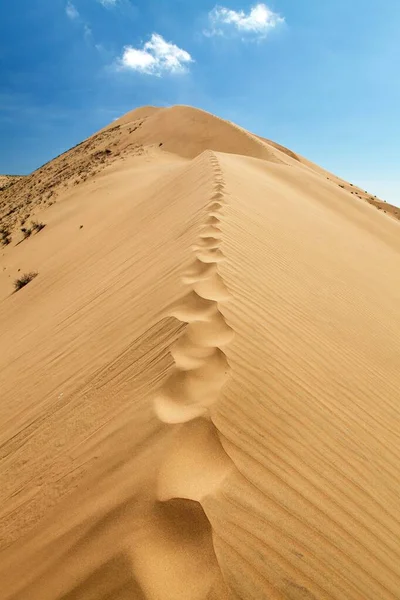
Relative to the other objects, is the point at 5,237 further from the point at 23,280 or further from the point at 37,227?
the point at 23,280

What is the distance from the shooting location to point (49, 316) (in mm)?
4734

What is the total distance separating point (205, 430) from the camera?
1.87 meters

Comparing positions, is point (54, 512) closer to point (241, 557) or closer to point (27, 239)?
point (241, 557)

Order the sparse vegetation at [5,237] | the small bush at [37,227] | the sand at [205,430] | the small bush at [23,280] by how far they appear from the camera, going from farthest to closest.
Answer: the sparse vegetation at [5,237]
the small bush at [37,227]
the small bush at [23,280]
the sand at [205,430]

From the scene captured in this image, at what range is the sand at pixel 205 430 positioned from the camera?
1.51 m

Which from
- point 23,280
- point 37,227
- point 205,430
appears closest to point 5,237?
point 37,227

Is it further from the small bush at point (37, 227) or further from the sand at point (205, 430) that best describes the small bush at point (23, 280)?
the small bush at point (37, 227)

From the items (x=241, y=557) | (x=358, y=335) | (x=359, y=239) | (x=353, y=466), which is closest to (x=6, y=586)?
(x=241, y=557)

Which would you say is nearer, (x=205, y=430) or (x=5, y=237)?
(x=205, y=430)

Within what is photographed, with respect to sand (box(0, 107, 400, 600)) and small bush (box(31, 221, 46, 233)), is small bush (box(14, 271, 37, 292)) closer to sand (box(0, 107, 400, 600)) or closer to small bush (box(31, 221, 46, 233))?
sand (box(0, 107, 400, 600))

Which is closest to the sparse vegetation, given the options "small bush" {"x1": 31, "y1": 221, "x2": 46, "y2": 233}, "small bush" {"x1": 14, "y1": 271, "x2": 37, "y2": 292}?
"small bush" {"x1": 31, "y1": 221, "x2": 46, "y2": 233}

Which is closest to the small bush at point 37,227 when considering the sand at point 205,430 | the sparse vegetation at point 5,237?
the sparse vegetation at point 5,237

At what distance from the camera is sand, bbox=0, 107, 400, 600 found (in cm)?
151

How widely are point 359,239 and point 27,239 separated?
30.5 feet
